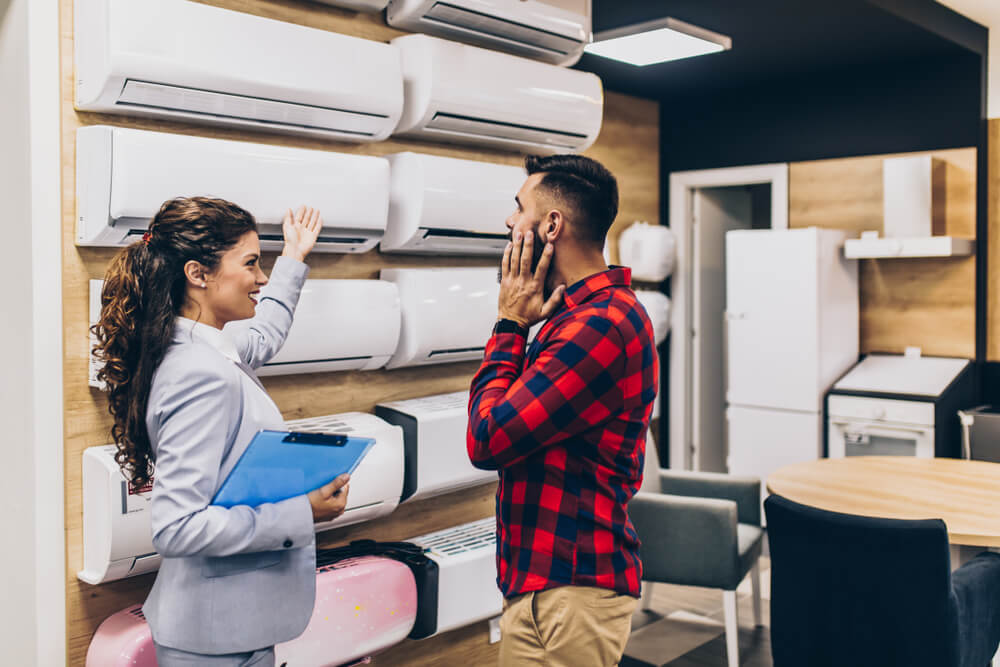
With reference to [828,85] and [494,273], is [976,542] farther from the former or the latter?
[828,85]

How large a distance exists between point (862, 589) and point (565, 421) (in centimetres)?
115

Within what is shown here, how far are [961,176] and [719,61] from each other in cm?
138

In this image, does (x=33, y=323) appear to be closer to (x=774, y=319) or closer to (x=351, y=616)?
(x=351, y=616)

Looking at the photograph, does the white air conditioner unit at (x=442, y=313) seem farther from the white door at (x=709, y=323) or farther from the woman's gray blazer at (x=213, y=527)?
the white door at (x=709, y=323)

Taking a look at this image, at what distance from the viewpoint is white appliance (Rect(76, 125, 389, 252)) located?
1.82 meters

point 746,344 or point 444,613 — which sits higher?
point 746,344

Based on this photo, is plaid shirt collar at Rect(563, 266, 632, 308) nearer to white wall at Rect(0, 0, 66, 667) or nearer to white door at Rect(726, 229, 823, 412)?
white wall at Rect(0, 0, 66, 667)

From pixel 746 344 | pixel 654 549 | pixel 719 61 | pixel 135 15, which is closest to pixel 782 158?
pixel 719 61

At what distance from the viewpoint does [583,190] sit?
1492 mm

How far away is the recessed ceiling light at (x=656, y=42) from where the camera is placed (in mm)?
3334

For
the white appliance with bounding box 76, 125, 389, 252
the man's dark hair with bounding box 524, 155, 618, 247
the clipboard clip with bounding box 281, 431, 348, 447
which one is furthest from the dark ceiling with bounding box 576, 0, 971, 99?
the clipboard clip with bounding box 281, 431, 348, 447

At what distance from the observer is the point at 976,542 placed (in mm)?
2295

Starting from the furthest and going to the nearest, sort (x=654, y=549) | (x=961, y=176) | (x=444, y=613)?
(x=961, y=176) < (x=654, y=549) < (x=444, y=613)

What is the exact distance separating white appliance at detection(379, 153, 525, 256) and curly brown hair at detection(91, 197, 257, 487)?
2.88ft
